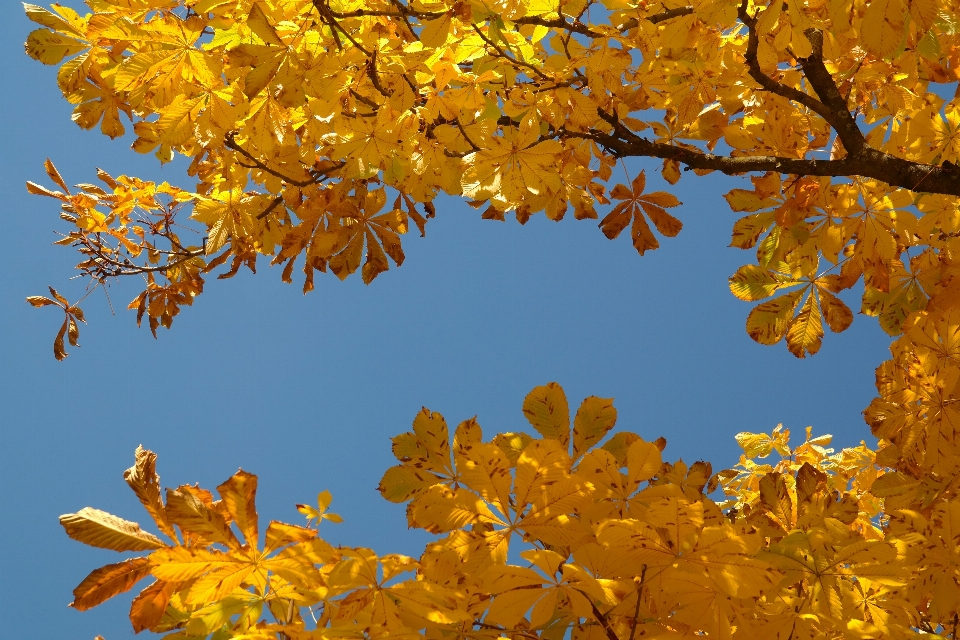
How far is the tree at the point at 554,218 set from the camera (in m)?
1.14

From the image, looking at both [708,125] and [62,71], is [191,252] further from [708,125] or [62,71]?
[708,125]

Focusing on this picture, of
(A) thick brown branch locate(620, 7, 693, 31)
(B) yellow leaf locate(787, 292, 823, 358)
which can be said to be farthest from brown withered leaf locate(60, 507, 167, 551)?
(B) yellow leaf locate(787, 292, 823, 358)

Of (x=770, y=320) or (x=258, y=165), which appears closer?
(x=258, y=165)

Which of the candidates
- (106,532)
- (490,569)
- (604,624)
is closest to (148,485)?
(106,532)

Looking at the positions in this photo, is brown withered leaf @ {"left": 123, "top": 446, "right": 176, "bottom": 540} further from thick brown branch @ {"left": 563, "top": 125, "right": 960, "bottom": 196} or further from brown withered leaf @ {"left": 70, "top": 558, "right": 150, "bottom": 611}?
thick brown branch @ {"left": 563, "top": 125, "right": 960, "bottom": 196}

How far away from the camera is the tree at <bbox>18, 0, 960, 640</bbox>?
1.14 meters

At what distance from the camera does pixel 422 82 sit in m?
2.07

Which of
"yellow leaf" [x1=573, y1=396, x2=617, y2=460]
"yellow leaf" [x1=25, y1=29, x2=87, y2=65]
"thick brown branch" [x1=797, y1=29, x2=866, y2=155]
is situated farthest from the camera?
"thick brown branch" [x1=797, y1=29, x2=866, y2=155]

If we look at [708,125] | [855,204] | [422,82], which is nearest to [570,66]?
[422,82]

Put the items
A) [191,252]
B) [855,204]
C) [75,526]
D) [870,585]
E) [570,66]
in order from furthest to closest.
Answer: [191,252] < [855,204] < [570,66] < [870,585] < [75,526]

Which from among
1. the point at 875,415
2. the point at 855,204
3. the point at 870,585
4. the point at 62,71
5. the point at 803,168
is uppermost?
the point at 855,204

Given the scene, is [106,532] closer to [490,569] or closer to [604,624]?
[490,569]

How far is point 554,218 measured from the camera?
2637 mm

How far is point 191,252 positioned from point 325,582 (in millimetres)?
2617
